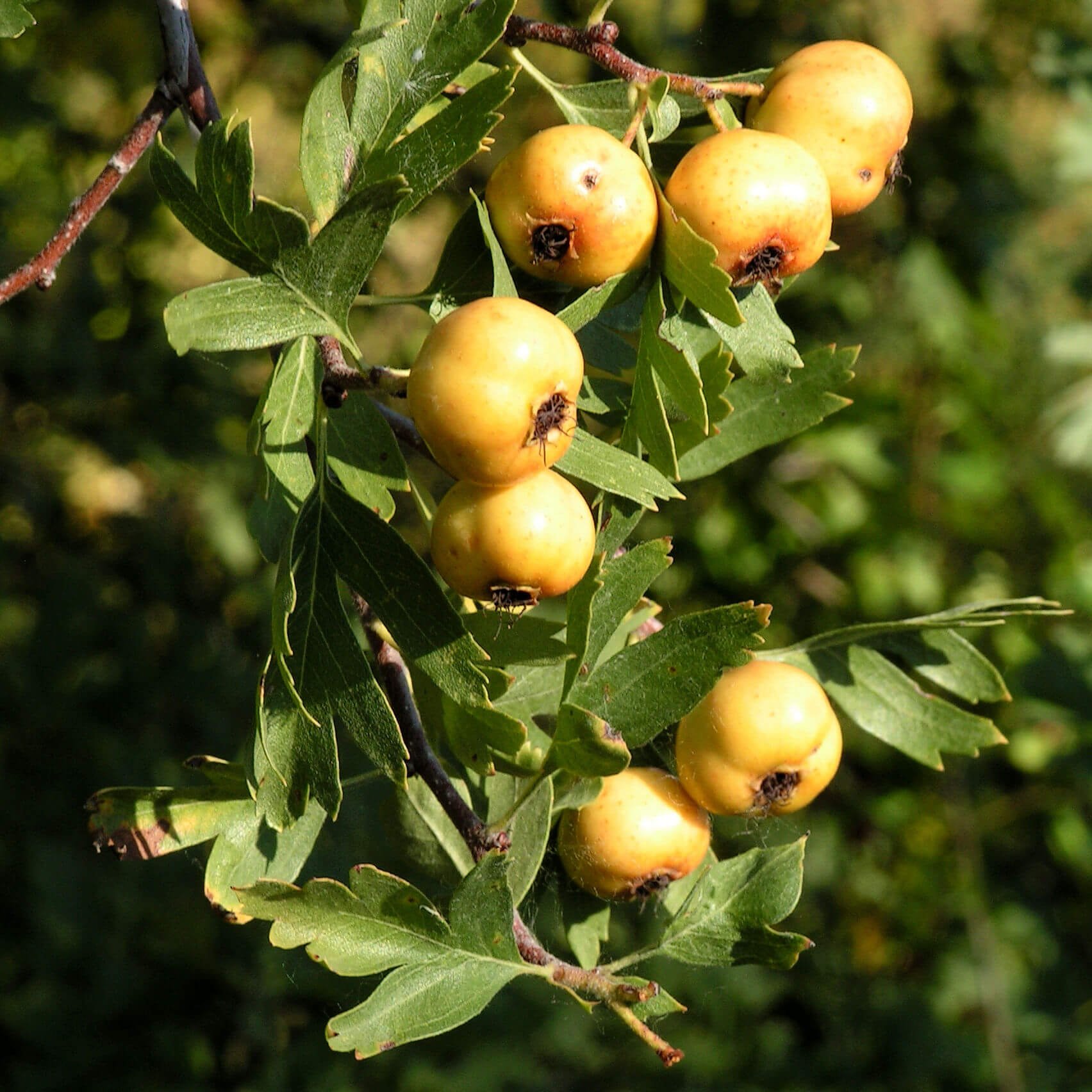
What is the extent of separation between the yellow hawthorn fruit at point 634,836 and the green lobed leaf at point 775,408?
0.34 metres

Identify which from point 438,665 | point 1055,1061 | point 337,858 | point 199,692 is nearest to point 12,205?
point 199,692

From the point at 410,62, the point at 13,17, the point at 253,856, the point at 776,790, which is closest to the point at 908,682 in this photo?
the point at 776,790

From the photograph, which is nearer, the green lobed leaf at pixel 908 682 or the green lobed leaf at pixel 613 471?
the green lobed leaf at pixel 613 471

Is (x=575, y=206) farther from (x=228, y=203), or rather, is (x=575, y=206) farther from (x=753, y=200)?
(x=228, y=203)

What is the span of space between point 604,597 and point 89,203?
0.60m

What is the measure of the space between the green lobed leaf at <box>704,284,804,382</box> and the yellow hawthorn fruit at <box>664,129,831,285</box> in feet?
0.15

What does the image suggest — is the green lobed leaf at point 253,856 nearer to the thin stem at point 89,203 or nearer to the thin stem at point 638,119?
the thin stem at point 89,203

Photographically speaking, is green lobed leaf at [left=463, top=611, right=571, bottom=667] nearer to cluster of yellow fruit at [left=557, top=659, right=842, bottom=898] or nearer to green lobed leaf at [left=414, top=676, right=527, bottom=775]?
green lobed leaf at [left=414, top=676, right=527, bottom=775]

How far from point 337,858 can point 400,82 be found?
806 millimetres

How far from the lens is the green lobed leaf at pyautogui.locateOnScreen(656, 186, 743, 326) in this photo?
0.99 metres

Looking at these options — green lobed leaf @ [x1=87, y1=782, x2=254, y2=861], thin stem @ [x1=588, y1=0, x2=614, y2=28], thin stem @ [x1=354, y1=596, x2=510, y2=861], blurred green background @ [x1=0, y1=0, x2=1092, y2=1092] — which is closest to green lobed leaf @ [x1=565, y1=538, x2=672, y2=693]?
thin stem @ [x1=354, y1=596, x2=510, y2=861]

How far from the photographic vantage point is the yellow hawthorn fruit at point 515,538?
98 centimetres

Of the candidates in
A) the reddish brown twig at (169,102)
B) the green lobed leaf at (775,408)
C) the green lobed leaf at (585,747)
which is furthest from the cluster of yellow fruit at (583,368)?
the reddish brown twig at (169,102)

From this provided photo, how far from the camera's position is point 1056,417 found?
333 cm
